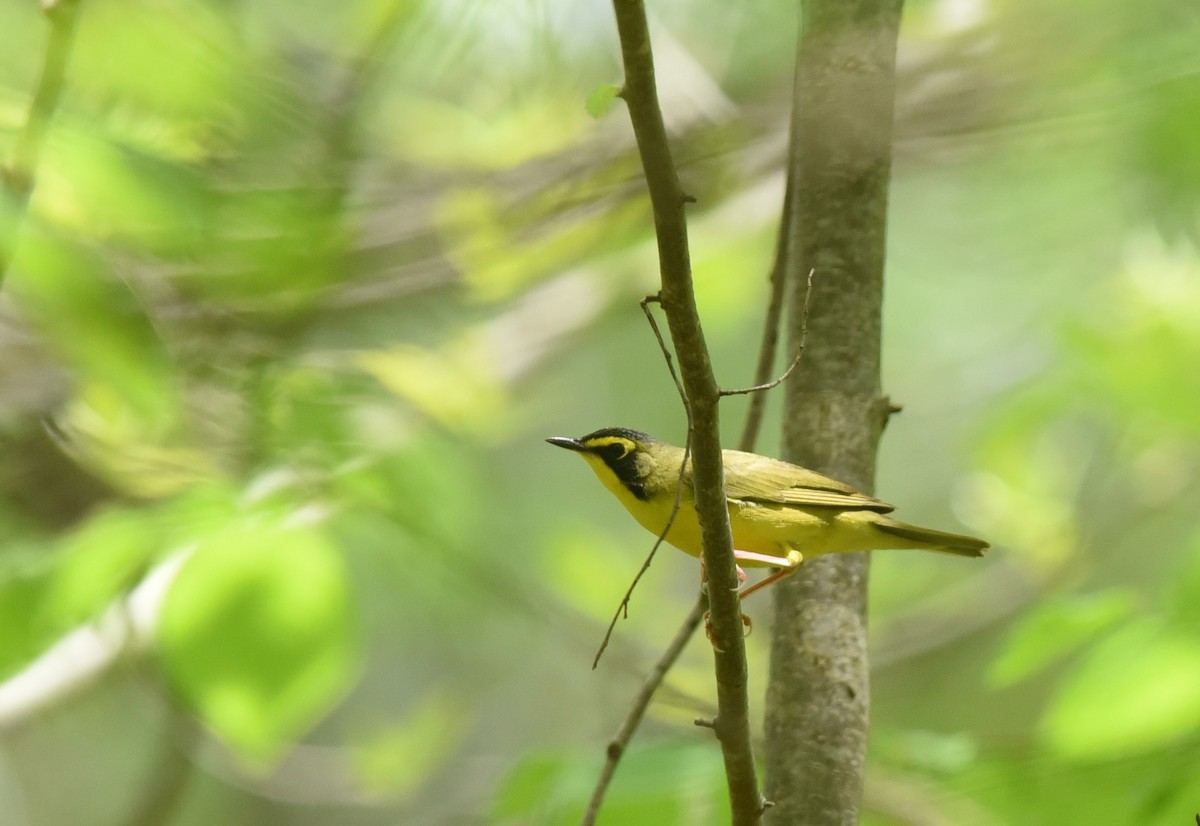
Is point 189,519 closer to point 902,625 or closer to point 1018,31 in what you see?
point 1018,31

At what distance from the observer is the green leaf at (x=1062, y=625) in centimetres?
238

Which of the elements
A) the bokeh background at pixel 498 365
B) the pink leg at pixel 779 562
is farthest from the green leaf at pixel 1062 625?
the pink leg at pixel 779 562

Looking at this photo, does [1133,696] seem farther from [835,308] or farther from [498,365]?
[498,365]

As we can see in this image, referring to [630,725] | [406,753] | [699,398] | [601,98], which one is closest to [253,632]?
[630,725]

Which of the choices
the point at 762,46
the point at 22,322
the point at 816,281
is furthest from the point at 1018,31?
the point at 22,322

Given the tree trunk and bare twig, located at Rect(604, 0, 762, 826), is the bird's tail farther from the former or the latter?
bare twig, located at Rect(604, 0, 762, 826)

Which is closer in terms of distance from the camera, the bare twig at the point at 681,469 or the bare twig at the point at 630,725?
the bare twig at the point at 681,469

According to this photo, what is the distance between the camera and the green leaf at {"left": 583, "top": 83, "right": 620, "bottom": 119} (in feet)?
5.45

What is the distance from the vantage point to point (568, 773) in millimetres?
2789

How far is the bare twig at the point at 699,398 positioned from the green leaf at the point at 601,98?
4cm

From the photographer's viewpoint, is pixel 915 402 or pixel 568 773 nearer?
pixel 568 773

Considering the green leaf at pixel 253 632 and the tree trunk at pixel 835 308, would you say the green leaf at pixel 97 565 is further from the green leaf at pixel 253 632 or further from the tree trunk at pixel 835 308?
the tree trunk at pixel 835 308

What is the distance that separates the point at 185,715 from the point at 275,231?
2291 mm

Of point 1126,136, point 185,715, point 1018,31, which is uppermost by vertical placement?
point 1126,136
